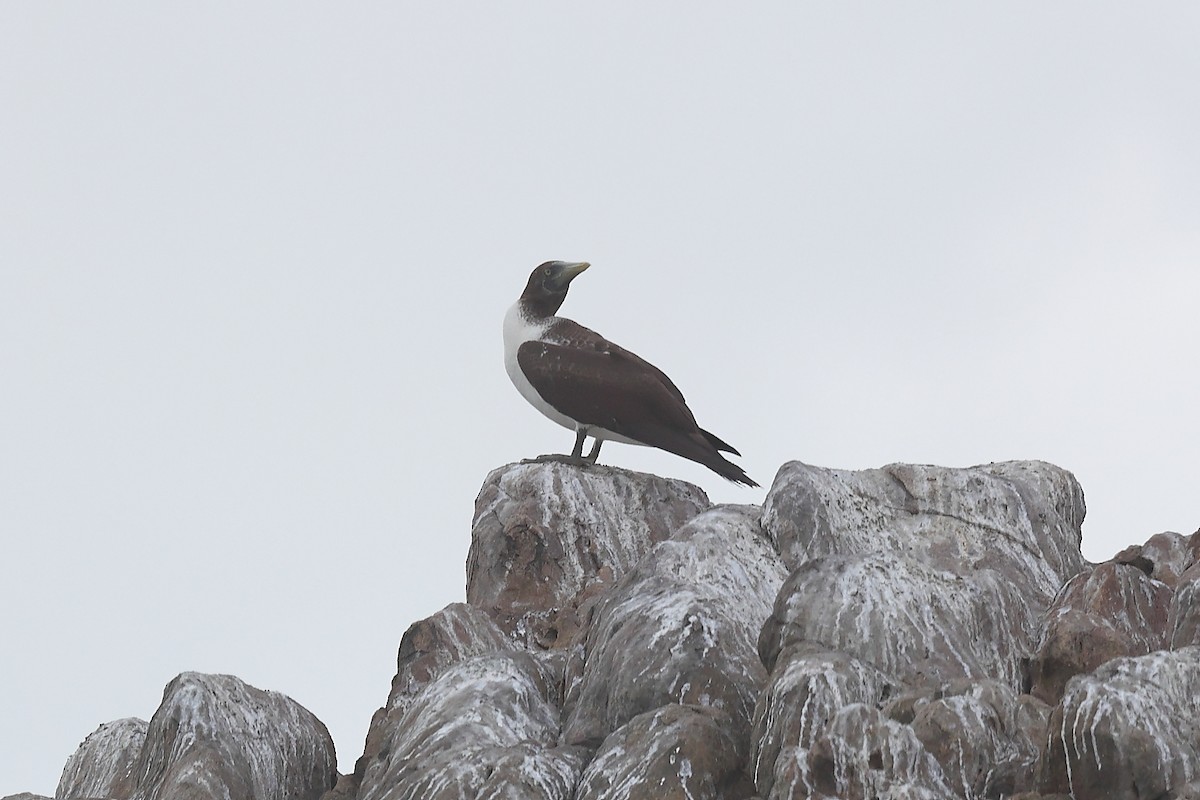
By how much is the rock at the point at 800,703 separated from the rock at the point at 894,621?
644 millimetres

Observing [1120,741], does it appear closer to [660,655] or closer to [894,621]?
[894,621]

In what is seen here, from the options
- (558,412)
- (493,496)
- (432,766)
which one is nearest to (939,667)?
(432,766)

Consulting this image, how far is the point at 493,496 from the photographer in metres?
13.3

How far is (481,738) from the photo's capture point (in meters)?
8.76

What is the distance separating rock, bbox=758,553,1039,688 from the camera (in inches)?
351

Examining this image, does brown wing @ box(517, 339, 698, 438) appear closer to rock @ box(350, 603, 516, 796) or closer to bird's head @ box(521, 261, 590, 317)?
bird's head @ box(521, 261, 590, 317)

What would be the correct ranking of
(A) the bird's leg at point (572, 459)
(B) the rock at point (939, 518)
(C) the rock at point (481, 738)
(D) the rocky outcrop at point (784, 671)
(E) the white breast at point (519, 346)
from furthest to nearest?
(E) the white breast at point (519, 346)
(A) the bird's leg at point (572, 459)
(B) the rock at point (939, 518)
(C) the rock at point (481, 738)
(D) the rocky outcrop at point (784, 671)

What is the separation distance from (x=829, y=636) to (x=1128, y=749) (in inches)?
82.1

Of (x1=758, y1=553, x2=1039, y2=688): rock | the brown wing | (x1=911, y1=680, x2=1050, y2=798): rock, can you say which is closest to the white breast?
the brown wing

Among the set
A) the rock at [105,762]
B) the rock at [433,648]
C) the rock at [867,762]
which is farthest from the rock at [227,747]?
the rock at [867,762]

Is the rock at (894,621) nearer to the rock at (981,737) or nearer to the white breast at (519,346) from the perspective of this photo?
the rock at (981,737)

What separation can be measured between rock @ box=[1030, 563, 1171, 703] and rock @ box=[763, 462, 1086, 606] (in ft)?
4.92

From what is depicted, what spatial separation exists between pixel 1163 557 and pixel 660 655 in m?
3.11

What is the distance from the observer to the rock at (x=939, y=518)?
11039 mm
